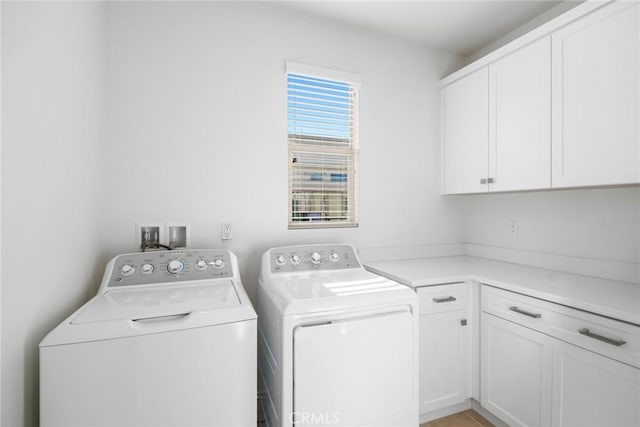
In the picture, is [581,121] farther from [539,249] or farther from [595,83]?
[539,249]

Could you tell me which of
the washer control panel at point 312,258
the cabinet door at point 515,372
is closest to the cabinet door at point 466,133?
the cabinet door at point 515,372

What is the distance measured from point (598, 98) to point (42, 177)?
96.1 inches

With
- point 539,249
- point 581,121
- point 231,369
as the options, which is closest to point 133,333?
point 231,369

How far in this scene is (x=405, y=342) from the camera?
4.68 ft

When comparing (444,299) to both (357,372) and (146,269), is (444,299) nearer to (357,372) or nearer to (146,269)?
(357,372)

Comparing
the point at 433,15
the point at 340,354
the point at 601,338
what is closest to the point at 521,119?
the point at 433,15

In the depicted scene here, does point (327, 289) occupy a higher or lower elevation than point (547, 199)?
lower

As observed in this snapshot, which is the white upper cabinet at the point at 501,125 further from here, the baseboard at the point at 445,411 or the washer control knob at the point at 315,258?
the baseboard at the point at 445,411

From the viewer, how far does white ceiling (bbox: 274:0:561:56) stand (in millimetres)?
1980

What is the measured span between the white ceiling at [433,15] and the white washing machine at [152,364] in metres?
1.97

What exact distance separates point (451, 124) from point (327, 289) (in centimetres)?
177

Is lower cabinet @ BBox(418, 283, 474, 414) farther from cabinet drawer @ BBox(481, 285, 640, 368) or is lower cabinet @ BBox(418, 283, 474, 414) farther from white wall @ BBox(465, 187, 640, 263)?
white wall @ BBox(465, 187, 640, 263)

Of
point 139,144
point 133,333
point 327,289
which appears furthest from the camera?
point 139,144

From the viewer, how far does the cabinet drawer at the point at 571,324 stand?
3.88 ft
